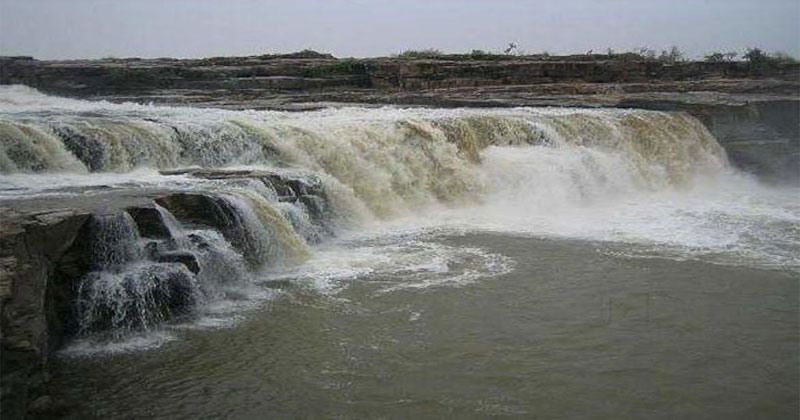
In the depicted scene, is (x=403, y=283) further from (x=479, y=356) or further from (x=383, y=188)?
(x=383, y=188)

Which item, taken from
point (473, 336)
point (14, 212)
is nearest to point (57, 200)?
point (14, 212)

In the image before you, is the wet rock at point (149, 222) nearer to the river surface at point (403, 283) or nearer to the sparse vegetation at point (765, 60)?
the river surface at point (403, 283)

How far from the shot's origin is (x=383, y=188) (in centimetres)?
1183

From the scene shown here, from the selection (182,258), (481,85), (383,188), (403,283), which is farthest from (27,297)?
(481,85)

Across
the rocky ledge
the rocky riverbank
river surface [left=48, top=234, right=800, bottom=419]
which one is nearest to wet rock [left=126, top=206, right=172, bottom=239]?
the rocky ledge

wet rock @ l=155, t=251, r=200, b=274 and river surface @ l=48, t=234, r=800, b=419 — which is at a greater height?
wet rock @ l=155, t=251, r=200, b=274

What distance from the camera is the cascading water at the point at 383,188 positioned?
7340 mm

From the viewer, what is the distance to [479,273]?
306 inches

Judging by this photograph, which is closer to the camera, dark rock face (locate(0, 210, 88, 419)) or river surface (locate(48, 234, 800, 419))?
dark rock face (locate(0, 210, 88, 419))

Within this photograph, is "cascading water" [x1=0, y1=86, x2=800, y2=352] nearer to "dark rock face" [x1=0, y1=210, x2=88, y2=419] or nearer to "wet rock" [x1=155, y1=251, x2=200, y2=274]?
"wet rock" [x1=155, y1=251, x2=200, y2=274]

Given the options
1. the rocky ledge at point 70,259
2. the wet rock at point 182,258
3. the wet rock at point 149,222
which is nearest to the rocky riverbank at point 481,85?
the rocky ledge at point 70,259

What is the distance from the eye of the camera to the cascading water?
7.34 m

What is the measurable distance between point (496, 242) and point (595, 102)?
10743mm

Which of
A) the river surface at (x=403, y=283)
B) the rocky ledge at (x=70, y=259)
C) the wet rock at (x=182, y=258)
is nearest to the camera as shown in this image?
the rocky ledge at (x=70, y=259)
